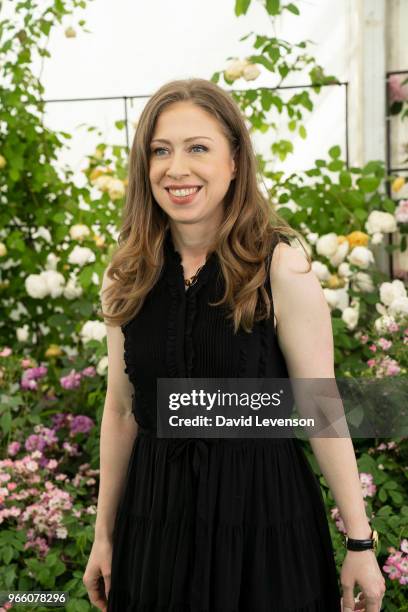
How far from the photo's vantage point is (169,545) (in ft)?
3.79

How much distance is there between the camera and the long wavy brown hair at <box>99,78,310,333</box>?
112 centimetres

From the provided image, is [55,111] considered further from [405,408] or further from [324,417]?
[324,417]

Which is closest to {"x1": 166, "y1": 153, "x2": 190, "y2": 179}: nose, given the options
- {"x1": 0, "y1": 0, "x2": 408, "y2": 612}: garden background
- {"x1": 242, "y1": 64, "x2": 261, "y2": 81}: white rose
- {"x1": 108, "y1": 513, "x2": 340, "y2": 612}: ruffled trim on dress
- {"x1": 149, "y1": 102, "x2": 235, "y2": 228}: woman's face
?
{"x1": 149, "y1": 102, "x2": 235, "y2": 228}: woman's face

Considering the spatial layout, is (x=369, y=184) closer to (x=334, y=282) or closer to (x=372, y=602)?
(x=334, y=282)

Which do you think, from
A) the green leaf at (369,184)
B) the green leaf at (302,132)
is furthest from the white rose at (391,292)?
the green leaf at (302,132)

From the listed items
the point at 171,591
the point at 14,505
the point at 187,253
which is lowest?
the point at 171,591

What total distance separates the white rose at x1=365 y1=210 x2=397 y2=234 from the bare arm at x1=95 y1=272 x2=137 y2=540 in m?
1.42

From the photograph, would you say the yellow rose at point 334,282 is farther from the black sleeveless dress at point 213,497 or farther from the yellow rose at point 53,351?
the black sleeveless dress at point 213,497

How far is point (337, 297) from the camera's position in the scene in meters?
2.30

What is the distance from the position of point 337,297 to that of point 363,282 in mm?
205

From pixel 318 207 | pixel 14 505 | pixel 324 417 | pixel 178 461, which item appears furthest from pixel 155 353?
pixel 318 207

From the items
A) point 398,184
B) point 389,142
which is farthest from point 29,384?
point 389,142

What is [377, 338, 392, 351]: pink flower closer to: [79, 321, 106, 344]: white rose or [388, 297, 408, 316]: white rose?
[388, 297, 408, 316]: white rose

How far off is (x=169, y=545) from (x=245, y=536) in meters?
0.12
